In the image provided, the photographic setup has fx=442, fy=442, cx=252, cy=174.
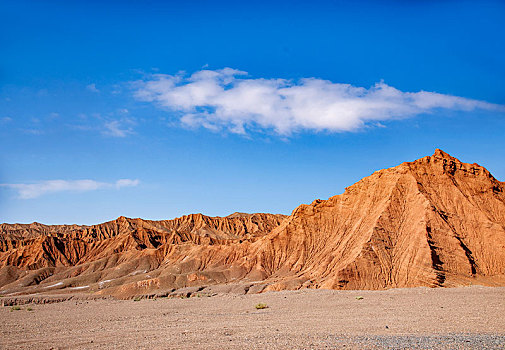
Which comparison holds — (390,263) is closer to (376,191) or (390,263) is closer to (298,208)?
(376,191)

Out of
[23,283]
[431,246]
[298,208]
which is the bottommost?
[23,283]

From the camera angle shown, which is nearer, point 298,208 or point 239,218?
point 298,208

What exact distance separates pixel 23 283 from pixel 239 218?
3103 inches

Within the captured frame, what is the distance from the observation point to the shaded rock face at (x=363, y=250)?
45906 millimetres

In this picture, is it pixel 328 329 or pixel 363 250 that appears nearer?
pixel 328 329

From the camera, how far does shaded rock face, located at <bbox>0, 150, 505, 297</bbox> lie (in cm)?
4591

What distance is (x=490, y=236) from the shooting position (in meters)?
48.1

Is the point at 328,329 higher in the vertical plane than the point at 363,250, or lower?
lower

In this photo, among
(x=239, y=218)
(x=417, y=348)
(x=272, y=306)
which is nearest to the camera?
(x=417, y=348)

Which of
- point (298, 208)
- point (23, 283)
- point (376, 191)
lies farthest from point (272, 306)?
point (23, 283)

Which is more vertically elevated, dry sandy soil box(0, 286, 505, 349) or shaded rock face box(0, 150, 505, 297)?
shaded rock face box(0, 150, 505, 297)

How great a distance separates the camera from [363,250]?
161ft

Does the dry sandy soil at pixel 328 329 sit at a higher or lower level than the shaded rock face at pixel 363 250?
lower

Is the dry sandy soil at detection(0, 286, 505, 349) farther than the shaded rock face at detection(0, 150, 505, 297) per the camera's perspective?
No
